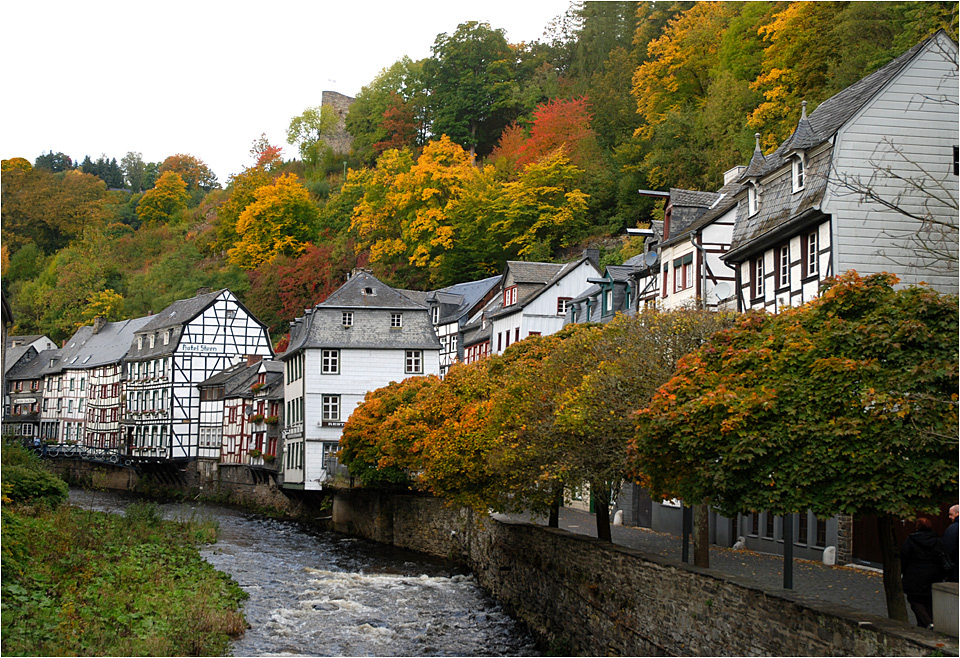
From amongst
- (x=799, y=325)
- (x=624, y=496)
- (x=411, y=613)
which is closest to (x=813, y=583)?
(x=799, y=325)

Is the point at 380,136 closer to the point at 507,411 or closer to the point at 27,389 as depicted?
the point at 27,389

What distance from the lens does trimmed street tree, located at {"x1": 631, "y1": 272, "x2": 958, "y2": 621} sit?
12320 millimetres

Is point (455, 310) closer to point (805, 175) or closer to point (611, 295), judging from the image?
point (611, 295)

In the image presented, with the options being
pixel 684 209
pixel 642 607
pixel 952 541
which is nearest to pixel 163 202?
pixel 684 209

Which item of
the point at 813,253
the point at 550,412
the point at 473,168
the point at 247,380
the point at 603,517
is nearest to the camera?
the point at 550,412

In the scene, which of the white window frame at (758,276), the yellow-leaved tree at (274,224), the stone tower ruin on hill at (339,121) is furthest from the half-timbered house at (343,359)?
the stone tower ruin on hill at (339,121)

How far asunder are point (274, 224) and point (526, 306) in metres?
51.3

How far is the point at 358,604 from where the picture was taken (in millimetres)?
24828

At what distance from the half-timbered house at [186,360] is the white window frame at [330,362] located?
864 inches

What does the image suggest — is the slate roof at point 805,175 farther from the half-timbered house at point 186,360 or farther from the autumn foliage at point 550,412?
the half-timbered house at point 186,360

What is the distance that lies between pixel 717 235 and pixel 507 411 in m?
10.3

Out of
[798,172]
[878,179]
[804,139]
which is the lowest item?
[878,179]

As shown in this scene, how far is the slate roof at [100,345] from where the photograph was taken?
80812 millimetres

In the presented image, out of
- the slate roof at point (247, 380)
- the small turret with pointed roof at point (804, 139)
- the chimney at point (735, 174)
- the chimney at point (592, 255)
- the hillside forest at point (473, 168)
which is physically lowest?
the slate roof at point (247, 380)
